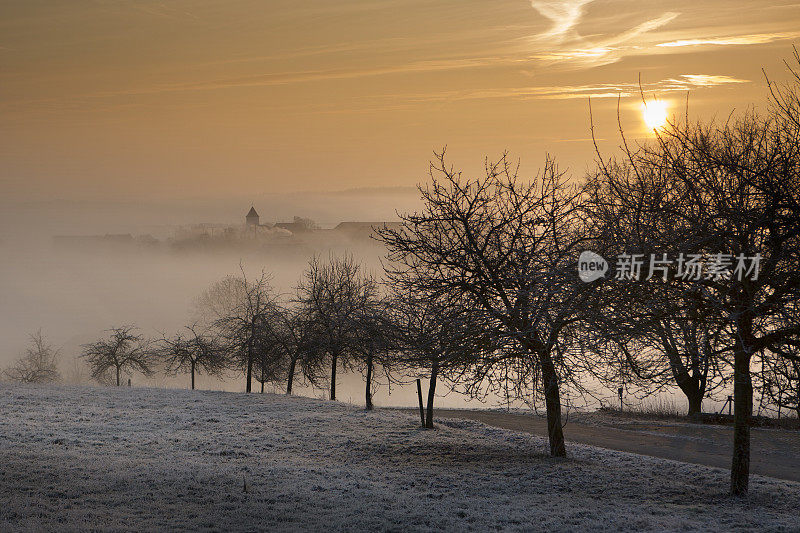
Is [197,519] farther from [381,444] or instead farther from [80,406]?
[80,406]

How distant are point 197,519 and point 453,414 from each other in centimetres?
2153

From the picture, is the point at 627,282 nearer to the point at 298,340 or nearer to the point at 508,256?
the point at 508,256

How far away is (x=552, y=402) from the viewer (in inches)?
676

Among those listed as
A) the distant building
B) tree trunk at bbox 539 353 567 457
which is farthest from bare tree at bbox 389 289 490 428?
the distant building

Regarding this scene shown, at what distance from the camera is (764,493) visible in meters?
14.3

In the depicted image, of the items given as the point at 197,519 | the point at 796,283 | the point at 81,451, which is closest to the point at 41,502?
the point at 197,519

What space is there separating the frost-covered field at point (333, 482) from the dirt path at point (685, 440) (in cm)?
255

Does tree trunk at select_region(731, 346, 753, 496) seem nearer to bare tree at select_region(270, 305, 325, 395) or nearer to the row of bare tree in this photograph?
the row of bare tree

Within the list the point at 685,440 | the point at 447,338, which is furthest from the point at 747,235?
the point at 685,440

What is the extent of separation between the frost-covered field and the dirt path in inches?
100

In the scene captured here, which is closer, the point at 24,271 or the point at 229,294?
the point at 229,294

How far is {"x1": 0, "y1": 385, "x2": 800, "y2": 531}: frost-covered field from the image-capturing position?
11.6 meters

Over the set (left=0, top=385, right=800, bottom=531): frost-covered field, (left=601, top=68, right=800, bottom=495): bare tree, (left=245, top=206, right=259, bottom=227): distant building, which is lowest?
Result: (left=0, top=385, right=800, bottom=531): frost-covered field

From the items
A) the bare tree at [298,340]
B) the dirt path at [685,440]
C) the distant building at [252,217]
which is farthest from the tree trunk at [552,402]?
the distant building at [252,217]
